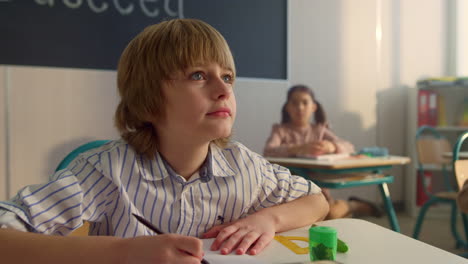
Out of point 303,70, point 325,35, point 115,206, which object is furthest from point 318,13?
point 115,206

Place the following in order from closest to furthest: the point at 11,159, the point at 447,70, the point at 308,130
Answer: the point at 11,159 < the point at 308,130 < the point at 447,70

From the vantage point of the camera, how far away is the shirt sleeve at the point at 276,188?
3.11ft

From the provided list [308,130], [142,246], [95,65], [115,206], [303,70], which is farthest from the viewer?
[303,70]

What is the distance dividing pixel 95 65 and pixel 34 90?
427 millimetres

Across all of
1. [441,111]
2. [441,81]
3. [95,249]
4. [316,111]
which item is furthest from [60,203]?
[441,111]

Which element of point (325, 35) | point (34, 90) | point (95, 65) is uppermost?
point (325, 35)

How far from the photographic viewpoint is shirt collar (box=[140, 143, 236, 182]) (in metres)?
0.86

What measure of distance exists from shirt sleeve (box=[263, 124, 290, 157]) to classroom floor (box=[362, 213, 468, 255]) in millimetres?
1271

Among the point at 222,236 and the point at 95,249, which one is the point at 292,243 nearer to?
the point at 222,236

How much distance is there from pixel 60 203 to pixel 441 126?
3835 millimetres

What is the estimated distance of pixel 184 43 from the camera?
87cm

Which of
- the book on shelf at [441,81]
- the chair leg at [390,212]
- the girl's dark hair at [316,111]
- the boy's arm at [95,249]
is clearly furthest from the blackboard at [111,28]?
the boy's arm at [95,249]

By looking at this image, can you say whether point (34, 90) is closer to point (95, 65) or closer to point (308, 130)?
point (95, 65)

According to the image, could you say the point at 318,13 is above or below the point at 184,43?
above
